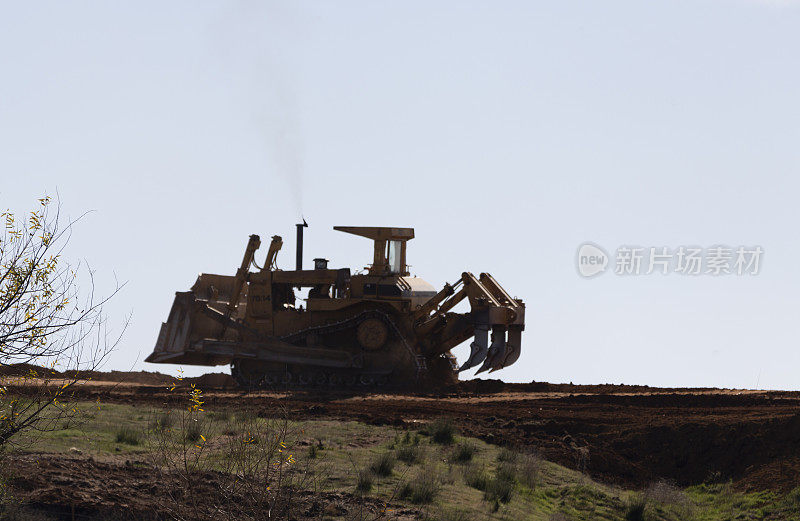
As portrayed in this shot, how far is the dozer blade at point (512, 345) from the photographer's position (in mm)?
29172

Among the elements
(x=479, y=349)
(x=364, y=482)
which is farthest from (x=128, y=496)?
(x=479, y=349)

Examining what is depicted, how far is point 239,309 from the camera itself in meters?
33.1

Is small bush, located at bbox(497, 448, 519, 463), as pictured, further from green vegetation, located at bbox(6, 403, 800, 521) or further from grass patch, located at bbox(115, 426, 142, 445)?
grass patch, located at bbox(115, 426, 142, 445)

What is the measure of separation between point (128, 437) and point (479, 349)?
1220 cm

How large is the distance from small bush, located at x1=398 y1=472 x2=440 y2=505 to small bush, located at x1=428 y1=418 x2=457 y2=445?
3786 millimetres

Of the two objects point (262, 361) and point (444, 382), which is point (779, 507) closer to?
point (444, 382)

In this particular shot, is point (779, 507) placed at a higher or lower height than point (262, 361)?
lower

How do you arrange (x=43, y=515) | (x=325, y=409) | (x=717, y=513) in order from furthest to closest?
(x=325, y=409)
(x=717, y=513)
(x=43, y=515)

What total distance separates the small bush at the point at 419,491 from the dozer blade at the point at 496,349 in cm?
1257

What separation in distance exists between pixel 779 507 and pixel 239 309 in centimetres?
1881

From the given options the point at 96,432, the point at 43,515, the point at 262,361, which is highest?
the point at 262,361

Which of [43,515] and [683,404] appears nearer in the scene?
[43,515]

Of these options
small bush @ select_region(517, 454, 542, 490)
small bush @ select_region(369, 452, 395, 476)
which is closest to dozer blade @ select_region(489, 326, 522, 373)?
small bush @ select_region(517, 454, 542, 490)

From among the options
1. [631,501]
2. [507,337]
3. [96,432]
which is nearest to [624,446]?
[631,501]
